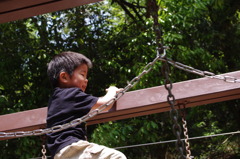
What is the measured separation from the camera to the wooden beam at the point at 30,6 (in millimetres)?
2855

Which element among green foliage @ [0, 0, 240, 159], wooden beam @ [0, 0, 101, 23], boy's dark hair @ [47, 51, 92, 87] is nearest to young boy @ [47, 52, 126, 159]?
boy's dark hair @ [47, 51, 92, 87]

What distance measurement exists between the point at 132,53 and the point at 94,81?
111cm

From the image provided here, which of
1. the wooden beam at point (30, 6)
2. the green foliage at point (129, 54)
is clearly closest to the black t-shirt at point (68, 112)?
the wooden beam at point (30, 6)

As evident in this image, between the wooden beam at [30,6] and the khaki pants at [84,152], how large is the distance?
103 centimetres

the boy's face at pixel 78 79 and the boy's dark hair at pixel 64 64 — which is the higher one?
the boy's dark hair at pixel 64 64

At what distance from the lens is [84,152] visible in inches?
97.5

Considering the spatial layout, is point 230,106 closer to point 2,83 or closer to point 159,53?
point 2,83

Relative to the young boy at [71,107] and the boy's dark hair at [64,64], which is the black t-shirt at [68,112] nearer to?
the young boy at [71,107]

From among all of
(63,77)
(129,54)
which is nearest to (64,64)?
(63,77)

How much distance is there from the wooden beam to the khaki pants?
3.37ft

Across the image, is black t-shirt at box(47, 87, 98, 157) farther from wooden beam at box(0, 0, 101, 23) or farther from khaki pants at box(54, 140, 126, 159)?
wooden beam at box(0, 0, 101, 23)

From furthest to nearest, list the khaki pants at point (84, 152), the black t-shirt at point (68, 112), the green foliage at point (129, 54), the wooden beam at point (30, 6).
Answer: the green foliage at point (129, 54) < the wooden beam at point (30, 6) < the black t-shirt at point (68, 112) < the khaki pants at point (84, 152)

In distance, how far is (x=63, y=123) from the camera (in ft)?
8.59

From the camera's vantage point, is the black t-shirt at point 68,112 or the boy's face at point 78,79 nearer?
the black t-shirt at point 68,112
